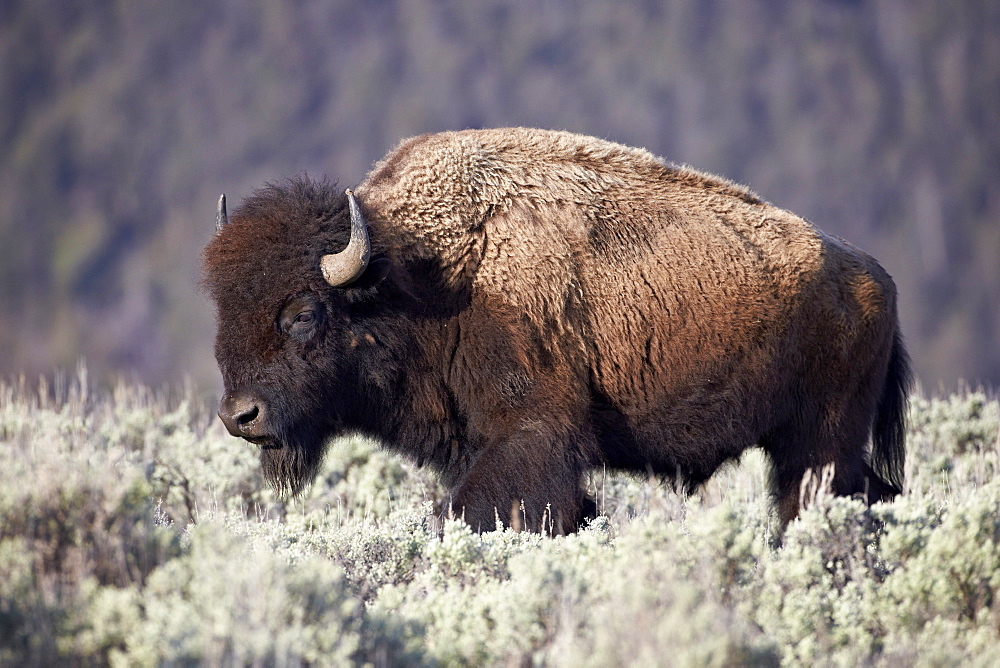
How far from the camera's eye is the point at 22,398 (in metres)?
9.09

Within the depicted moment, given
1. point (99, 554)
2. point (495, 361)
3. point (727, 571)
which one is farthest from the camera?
point (495, 361)

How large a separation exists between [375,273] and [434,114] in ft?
277

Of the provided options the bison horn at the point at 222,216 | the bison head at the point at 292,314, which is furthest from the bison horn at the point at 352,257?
the bison horn at the point at 222,216

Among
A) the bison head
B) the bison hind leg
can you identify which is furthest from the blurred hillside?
the bison hind leg

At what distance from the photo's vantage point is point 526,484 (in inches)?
198

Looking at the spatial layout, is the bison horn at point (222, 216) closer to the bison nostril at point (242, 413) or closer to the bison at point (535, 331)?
the bison at point (535, 331)

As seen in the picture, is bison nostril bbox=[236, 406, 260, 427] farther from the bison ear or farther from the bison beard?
the bison ear

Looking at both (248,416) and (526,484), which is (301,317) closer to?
(248,416)

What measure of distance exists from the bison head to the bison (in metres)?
0.01

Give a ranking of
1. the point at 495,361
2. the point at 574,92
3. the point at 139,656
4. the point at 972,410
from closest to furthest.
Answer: the point at 139,656 → the point at 495,361 → the point at 972,410 → the point at 574,92

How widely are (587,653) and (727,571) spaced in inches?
33.5

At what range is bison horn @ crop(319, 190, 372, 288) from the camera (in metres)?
5.12

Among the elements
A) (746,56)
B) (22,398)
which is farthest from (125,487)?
(746,56)

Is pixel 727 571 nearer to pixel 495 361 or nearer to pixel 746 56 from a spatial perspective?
pixel 495 361
